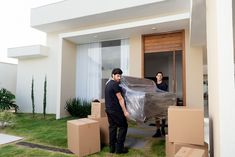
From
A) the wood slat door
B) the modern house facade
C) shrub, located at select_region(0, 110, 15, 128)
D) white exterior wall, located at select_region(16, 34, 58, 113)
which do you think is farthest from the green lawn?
white exterior wall, located at select_region(16, 34, 58, 113)

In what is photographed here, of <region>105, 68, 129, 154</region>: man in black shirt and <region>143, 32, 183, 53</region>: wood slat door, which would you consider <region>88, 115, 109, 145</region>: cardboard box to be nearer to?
<region>105, 68, 129, 154</region>: man in black shirt

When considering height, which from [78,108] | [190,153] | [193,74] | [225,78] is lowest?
[78,108]

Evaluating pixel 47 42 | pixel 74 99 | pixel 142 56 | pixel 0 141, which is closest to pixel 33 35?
pixel 47 42

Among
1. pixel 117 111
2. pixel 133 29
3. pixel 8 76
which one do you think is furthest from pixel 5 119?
pixel 8 76

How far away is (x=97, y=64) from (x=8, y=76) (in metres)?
5.94

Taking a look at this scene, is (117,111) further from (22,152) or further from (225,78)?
(225,78)

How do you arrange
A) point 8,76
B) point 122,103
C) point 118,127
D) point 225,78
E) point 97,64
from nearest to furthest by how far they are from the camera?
point 225,78 → point 122,103 → point 118,127 → point 97,64 → point 8,76

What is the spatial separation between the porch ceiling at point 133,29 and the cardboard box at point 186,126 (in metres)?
3.93

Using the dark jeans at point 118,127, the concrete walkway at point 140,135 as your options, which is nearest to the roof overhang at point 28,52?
the concrete walkway at point 140,135

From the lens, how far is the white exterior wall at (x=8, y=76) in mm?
10844

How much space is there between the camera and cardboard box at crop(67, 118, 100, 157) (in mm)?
3615

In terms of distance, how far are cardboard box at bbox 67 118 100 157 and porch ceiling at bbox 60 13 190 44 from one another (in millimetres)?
3792

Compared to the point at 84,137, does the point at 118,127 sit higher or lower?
higher

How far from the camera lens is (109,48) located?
26.4 feet
